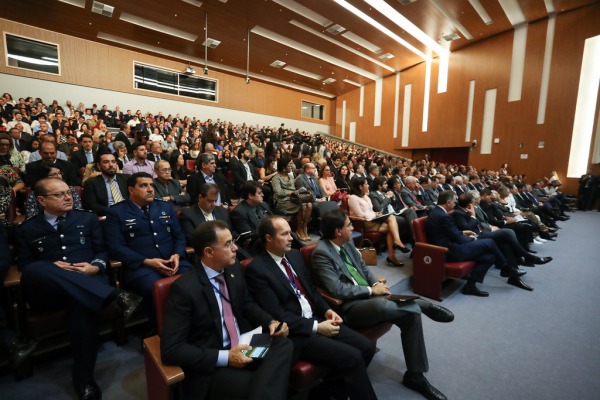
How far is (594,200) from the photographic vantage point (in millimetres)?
8234

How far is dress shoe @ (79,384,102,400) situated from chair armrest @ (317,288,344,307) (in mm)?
1259

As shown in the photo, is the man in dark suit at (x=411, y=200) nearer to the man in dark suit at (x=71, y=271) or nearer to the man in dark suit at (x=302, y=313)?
the man in dark suit at (x=302, y=313)

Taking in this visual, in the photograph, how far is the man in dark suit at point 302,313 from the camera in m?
1.38

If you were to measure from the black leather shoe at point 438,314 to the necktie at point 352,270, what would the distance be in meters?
0.39

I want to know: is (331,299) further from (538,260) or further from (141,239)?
(538,260)

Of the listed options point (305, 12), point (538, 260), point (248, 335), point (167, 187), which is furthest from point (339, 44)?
point (248, 335)

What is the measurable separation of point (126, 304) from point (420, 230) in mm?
2639

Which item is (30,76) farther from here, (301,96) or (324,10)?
(301,96)

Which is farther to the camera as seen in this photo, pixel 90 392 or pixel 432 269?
pixel 432 269

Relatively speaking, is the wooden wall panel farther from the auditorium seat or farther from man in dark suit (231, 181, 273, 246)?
the auditorium seat

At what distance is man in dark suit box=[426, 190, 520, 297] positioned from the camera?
287 centimetres

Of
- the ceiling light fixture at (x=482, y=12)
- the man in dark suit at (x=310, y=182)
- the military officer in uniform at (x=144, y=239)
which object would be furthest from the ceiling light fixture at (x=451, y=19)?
the military officer in uniform at (x=144, y=239)

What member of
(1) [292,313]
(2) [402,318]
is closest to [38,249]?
(1) [292,313]

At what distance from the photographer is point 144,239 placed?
2062 mm
